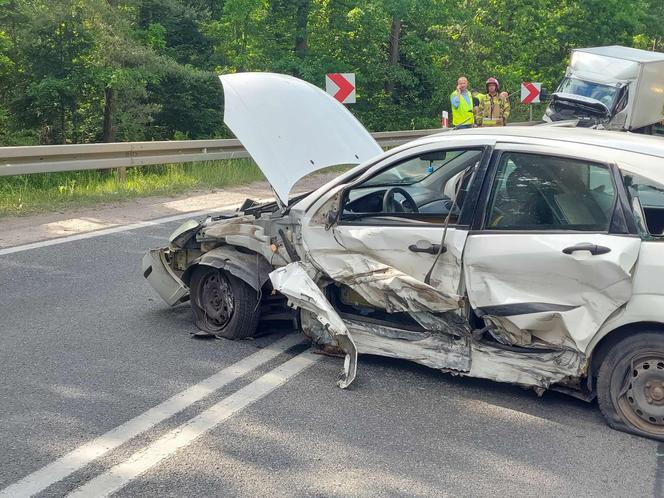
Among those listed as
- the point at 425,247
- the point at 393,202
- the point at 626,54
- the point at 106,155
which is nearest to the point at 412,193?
the point at 393,202

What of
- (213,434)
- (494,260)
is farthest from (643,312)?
(213,434)

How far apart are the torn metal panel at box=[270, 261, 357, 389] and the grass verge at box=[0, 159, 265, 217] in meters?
6.98

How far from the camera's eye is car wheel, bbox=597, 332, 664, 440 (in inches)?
174

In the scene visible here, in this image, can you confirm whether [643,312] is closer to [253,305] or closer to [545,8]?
[253,305]

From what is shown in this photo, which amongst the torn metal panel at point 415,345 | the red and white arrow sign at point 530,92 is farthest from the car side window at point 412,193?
the red and white arrow sign at point 530,92

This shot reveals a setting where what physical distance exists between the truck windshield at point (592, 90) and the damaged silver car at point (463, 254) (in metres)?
17.2

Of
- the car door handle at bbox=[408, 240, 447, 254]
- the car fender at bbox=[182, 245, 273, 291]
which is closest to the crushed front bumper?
the car fender at bbox=[182, 245, 273, 291]

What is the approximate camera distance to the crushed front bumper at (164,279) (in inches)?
249

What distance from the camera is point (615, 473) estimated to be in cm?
406

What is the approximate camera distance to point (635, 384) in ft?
14.7

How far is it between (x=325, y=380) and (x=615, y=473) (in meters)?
1.90

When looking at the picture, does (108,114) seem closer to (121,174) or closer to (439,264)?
(121,174)

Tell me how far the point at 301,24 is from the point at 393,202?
25067mm

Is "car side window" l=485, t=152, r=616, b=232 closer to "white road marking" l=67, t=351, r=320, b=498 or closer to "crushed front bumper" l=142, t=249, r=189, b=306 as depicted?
"white road marking" l=67, t=351, r=320, b=498
